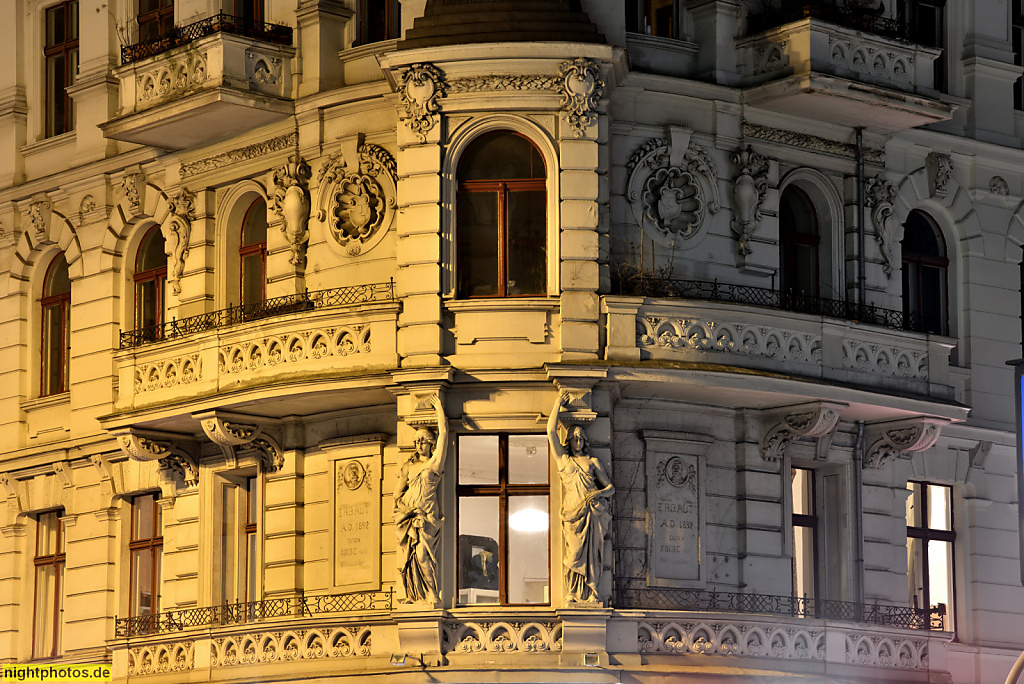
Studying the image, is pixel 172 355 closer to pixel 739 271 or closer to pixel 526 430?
pixel 526 430

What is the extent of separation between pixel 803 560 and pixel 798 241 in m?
5.39

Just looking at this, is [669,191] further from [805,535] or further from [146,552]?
[146,552]

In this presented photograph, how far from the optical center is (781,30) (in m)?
37.1

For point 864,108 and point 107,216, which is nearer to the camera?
point 864,108

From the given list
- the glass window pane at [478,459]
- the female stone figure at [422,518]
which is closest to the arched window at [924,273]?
the glass window pane at [478,459]

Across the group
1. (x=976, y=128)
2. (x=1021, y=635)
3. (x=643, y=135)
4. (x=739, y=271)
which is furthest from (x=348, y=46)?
(x=1021, y=635)

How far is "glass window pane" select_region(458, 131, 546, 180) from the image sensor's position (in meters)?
35.2

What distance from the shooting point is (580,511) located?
33.8 m

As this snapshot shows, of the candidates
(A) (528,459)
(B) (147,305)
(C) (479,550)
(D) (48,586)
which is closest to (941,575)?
(A) (528,459)

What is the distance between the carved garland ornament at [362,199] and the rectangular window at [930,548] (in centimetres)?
1027

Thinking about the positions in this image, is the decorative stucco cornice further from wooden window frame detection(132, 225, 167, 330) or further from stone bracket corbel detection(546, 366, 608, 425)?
wooden window frame detection(132, 225, 167, 330)

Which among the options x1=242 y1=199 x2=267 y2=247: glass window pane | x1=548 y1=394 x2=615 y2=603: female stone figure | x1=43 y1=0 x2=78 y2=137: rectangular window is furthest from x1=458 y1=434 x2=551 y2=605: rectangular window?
x1=43 y1=0 x2=78 y2=137: rectangular window

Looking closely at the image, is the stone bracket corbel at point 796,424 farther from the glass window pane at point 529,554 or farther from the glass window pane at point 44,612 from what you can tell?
the glass window pane at point 44,612

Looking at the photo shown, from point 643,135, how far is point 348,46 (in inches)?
206
